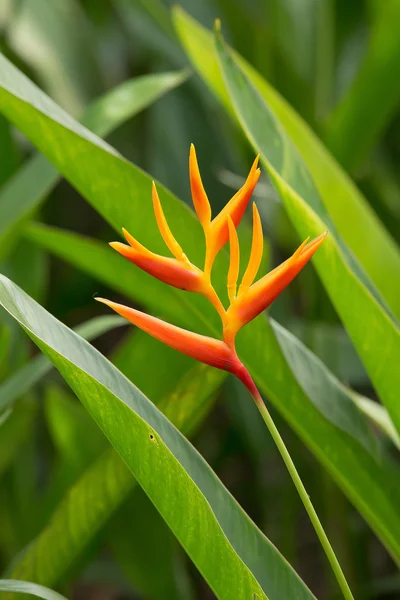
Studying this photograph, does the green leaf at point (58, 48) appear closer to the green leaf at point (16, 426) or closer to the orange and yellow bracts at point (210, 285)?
the green leaf at point (16, 426)

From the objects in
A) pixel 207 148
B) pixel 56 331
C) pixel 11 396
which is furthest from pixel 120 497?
pixel 207 148

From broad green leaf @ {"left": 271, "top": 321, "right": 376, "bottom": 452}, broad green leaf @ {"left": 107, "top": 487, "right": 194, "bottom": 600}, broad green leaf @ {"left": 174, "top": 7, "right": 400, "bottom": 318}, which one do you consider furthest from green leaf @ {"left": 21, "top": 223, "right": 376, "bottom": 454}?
broad green leaf @ {"left": 107, "top": 487, "right": 194, "bottom": 600}

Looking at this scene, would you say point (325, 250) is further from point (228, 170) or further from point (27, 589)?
point (228, 170)

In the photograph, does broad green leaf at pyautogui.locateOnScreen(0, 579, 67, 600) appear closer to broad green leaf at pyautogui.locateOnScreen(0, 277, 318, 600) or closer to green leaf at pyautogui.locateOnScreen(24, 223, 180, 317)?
broad green leaf at pyautogui.locateOnScreen(0, 277, 318, 600)

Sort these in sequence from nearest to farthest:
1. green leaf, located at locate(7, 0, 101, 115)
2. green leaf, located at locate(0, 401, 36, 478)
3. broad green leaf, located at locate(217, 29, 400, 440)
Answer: broad green leaf, located at locate(217, 29, 400, 440) < green leaf, located at locate(0, 401, 36, 478) < green leaf, located at locate(7, 0, 101, 115)

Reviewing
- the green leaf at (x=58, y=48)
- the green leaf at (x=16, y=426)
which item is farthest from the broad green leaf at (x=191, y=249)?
the green leaf at (x=58, y=48)

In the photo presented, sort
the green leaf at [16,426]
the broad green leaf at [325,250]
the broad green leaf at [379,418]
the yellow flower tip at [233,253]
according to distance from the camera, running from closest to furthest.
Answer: the yellow flower tip at [233,253], the broad green leaf at [325,250], the broad green leaf at [379,418], the green leaf at [16,426]

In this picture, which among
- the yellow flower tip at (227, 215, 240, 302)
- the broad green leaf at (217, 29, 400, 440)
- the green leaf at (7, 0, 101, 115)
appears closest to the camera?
the yellow flower tip at (227, 215, 240, 302)

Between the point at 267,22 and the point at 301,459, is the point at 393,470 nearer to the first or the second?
the point at 301,459
